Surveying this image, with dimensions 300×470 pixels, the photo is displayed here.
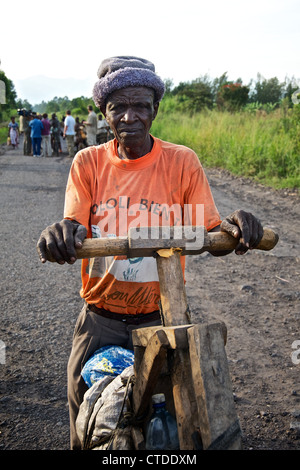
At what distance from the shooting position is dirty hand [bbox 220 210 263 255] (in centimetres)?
165

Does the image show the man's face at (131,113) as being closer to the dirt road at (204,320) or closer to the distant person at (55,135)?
the dirt road at (204,320)

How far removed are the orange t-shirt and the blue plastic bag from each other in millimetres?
187

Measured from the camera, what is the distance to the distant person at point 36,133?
1666cm

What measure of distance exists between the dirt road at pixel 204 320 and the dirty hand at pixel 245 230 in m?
1.47

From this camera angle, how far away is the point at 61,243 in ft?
5.24

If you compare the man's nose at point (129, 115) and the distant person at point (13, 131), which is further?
the distant person at point (13, 131)

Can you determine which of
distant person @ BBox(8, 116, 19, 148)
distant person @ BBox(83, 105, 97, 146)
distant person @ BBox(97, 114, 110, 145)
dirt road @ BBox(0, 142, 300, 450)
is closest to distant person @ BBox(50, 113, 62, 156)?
distant person @ BBox(83, 105, 97, 146)

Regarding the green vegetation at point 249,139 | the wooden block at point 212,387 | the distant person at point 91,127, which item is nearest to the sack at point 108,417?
the wooden block at point 212,387

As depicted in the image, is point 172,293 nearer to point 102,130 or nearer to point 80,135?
point 102,130

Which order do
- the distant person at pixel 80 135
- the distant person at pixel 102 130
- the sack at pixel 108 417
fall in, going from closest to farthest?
the sack at pixel 108 417
the distant person at pixel 102 130
the distant person at pixel 80 135

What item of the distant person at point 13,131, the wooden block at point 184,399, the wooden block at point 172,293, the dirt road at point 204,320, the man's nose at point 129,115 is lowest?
the dirt road at point 204,320

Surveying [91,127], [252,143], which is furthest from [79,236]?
[91,127]

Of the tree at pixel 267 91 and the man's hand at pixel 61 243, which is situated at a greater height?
the tree at pixel 267 91

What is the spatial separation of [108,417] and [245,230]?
77 centimetres
